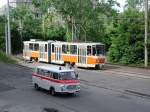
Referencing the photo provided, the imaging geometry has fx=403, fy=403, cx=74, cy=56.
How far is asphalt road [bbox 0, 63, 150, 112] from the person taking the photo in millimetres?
22609

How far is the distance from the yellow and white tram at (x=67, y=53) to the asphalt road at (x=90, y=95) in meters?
3.61

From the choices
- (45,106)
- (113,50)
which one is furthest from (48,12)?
(45,106)

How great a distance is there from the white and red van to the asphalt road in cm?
54

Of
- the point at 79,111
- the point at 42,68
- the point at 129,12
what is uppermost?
the point at 129,12

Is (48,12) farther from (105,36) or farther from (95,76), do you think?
(95,76)

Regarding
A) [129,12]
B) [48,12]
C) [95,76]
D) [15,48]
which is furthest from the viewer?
[15,48]

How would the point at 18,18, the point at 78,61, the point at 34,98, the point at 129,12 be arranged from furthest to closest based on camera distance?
1. the point at 18,18
2. the point at 129,12
3. the point at 78,61
4. the point at 34,98

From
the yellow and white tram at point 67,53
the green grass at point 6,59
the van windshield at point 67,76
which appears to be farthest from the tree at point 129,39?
the van windshield at point 67,76

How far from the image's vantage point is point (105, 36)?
2432 inches

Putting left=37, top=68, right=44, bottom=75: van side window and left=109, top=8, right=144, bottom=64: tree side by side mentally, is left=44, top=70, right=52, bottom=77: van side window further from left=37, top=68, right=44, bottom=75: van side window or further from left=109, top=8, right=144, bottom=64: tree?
left=109, top=8, right=144, bottom=64: tree

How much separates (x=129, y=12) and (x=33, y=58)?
46.3 ft

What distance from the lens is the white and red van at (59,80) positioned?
2538 cm

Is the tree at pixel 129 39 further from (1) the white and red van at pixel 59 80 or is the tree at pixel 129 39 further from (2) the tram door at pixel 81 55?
(1) the white and red van at pixel 59 80

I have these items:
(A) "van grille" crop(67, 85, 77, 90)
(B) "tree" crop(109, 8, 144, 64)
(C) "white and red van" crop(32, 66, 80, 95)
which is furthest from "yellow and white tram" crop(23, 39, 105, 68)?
(A) "van grille" crop(67, 85, 77, 90)
